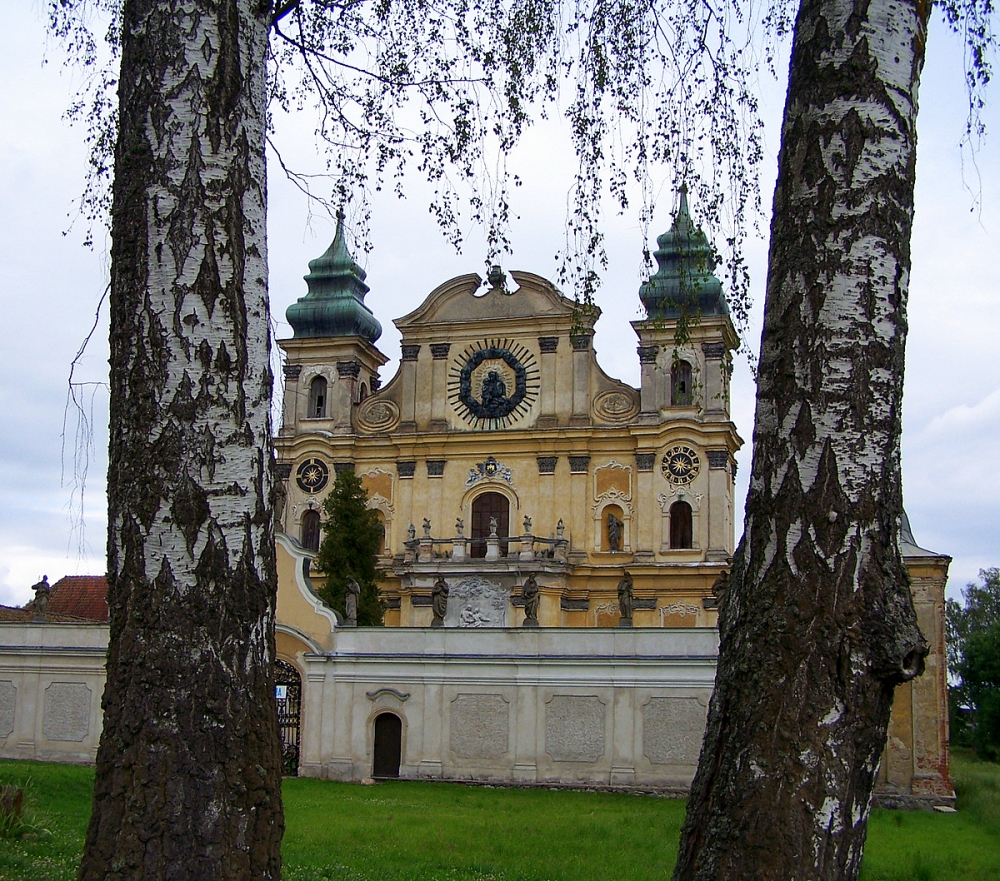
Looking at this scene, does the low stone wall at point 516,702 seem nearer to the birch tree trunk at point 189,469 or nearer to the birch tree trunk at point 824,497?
the birch tree trunk at point 824,497

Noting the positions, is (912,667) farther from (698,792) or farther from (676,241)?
(676,241)

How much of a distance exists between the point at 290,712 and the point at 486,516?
15.7 meters

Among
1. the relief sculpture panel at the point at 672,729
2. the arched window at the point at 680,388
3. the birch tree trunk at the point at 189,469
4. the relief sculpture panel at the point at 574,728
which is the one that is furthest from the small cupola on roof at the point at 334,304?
the birch tree trunk at the point at 189,469

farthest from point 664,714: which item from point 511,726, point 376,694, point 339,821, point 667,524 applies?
point 667,524

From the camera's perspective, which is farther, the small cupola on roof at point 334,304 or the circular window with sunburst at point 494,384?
the small cupola on roof at point 334,304

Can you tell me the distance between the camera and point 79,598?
4053 cm

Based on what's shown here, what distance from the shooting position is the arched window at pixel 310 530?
135 feet

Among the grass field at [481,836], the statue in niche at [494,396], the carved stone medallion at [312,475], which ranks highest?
the statue in niche at [494,396]

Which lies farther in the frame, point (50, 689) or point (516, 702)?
point (50, 689)

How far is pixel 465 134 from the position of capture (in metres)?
7.26

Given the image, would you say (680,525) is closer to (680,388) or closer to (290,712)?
(680,388)

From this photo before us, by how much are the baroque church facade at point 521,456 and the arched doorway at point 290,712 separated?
459 inches

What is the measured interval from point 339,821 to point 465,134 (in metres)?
11.4

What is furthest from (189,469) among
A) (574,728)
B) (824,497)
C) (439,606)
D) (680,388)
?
(680,388)
